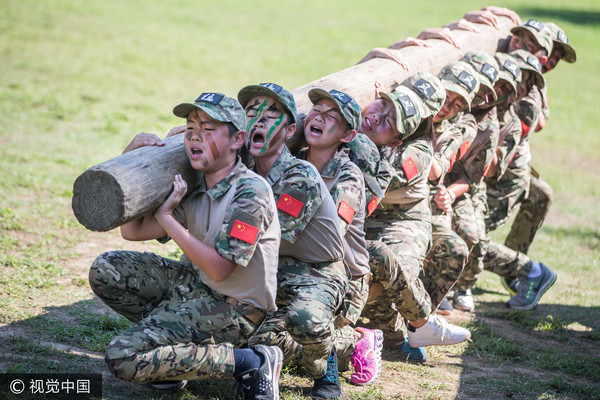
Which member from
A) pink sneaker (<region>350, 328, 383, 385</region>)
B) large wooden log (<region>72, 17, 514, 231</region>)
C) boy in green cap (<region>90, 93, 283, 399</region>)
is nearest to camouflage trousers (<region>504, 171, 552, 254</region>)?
pink sneaker (<region>350, 328, 383, 385</region>)

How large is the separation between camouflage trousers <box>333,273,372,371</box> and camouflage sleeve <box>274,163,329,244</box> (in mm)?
815

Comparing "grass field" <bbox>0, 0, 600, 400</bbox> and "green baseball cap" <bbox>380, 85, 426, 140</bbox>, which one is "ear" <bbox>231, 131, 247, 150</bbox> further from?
"green baseball cap" <bbox>380, 85, 426, 140</bbox>

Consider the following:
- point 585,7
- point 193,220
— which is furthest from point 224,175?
point 585,7

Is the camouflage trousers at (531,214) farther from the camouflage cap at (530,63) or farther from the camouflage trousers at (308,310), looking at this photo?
the camouflage trousers at (308,310)

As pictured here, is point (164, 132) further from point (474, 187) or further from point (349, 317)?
point (349, 317)

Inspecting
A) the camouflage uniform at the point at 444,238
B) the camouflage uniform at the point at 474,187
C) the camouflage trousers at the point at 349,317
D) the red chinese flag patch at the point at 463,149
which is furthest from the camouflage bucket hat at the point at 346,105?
the camouflage uniform at the point at 474,187

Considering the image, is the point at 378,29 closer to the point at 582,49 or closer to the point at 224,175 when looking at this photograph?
the point at 582,49

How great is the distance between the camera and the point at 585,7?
36781 millimetres

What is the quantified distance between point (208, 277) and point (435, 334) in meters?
2.39

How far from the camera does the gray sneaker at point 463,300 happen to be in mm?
A: 8148

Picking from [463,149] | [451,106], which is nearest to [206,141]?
[451,106]

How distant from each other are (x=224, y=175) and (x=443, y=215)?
122 inches

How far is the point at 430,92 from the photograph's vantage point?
22.3 ft

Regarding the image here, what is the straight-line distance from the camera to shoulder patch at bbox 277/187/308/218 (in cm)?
503
